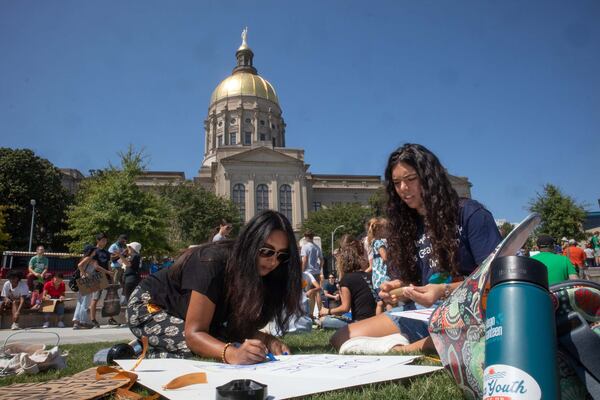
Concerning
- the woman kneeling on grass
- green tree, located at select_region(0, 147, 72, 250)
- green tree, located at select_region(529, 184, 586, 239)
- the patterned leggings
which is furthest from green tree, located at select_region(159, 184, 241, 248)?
the woman kneeling on grass

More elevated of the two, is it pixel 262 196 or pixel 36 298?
pixel 262 196

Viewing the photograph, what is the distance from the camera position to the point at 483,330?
51.6 inches

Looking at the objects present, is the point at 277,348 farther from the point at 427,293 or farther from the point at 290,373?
the point at 427,293

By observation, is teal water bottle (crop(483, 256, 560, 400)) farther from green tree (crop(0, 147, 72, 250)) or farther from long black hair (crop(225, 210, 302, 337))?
green tree (crop(0, 147, 72, 250))

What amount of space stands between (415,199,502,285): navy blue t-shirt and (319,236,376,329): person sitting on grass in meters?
3.09

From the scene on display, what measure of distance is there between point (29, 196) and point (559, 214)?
47.0 meters

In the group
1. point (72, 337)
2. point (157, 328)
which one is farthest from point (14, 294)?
point (157, 328)

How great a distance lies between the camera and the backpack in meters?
1.06

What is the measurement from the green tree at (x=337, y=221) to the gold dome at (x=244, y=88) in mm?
31087

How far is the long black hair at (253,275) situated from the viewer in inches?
101

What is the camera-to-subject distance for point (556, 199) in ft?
106

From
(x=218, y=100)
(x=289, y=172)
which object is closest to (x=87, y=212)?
(x=289, y=172)

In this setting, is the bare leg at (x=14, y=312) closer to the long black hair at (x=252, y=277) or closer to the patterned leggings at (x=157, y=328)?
the patterned leggings at (x=157, y=328)

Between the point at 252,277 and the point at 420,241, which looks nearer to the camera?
the point at 252,277
